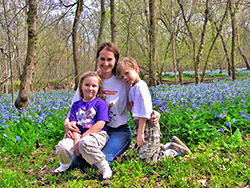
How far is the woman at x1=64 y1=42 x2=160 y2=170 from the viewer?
2117 millimetres

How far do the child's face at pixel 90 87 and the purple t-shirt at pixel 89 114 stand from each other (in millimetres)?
72

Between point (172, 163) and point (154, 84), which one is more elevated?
point (154, 84)

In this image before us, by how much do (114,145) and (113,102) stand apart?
474mm

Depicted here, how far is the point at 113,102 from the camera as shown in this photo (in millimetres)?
2195

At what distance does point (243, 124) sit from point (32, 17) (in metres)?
4.07

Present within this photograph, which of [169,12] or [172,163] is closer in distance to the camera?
[172,163]

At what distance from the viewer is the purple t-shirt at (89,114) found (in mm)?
2055

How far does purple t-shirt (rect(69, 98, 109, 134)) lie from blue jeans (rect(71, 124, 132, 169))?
0.86ft

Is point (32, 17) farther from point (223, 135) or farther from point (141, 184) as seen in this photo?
point (223, 135)

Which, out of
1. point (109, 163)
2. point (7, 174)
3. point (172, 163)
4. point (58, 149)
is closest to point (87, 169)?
point (109, 163)

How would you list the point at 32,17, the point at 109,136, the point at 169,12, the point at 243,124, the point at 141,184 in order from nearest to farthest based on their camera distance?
the point at 141,184 < the point at 109,136 < the point at 243,124 < the point at 32,17 < the point at 169,12

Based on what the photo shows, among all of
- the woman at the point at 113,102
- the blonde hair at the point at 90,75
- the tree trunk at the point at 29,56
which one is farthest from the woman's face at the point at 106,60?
the tree trunk at the point at 29,56

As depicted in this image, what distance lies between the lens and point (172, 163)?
2.11 m

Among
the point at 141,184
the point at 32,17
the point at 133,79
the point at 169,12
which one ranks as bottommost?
the point at 141,184
